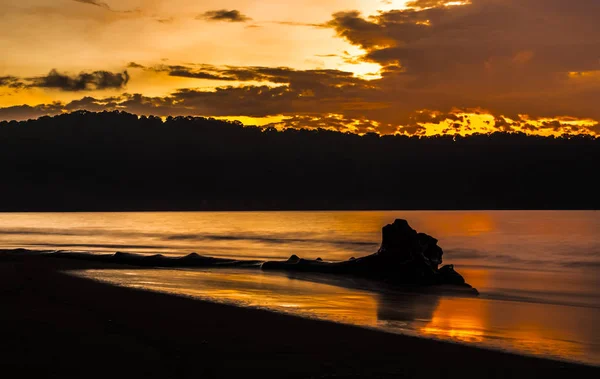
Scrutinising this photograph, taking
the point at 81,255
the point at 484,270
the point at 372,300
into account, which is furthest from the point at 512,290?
the point at 81,255

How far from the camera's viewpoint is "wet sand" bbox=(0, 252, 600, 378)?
27.2 ft

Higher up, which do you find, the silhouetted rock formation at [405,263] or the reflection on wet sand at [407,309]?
the silhouetted rock formation at [405,263]

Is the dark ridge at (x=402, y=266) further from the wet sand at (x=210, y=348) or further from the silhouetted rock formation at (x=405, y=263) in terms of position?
the wet sand at (x=210, y=348)

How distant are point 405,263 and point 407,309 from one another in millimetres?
6589

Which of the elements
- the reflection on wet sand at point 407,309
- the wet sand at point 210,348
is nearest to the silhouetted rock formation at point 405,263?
the reflection on wet sand at point 407,309

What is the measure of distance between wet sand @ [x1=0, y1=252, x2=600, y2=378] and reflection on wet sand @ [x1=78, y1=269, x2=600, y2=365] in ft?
4.01

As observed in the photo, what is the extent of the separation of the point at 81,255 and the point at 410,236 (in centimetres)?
1734

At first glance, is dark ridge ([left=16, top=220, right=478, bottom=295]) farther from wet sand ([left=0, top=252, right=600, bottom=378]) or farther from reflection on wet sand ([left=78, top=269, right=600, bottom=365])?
wet sand ([left=0, top=252, right=600, bottom=378])

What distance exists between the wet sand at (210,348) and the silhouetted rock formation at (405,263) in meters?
9.40

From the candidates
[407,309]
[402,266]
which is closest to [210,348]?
[407,309]

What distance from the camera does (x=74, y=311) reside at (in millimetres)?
12664

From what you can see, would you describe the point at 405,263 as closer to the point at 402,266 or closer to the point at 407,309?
the point at 402,266

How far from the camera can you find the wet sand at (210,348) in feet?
27.2

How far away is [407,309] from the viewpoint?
1578 cm
